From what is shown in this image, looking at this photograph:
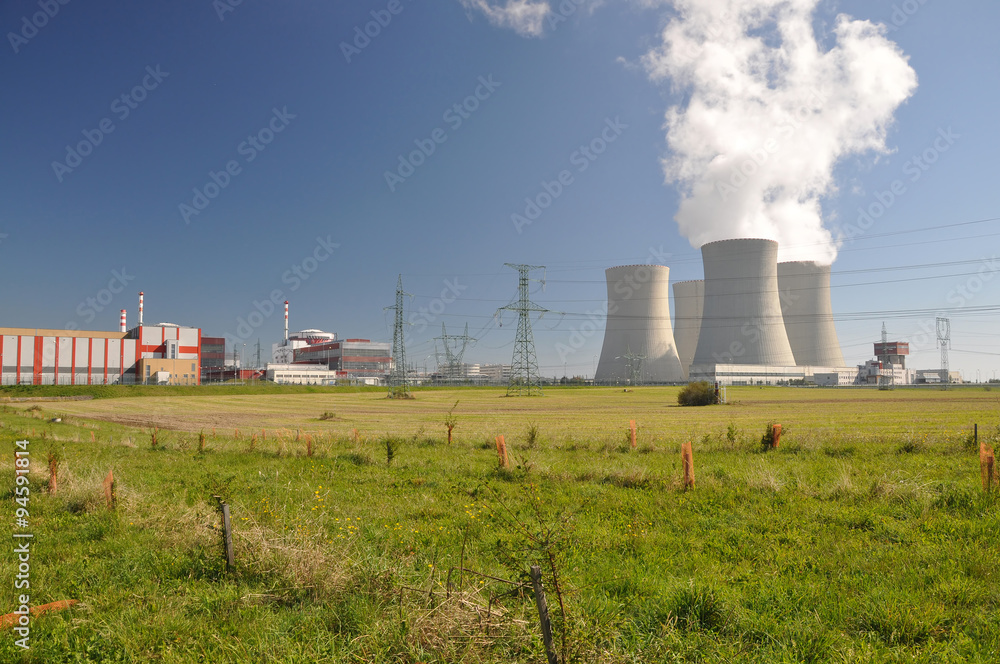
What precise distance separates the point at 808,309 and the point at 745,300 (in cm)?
1957

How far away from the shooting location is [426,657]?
141 inches

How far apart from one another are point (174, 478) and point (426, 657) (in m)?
9.20

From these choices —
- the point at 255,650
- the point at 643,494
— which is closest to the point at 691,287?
the point at 643,494

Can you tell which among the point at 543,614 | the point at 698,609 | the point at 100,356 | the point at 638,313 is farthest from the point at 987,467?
the point at 100,356

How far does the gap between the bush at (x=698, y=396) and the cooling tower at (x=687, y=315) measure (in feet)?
180

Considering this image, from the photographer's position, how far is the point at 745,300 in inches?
2378

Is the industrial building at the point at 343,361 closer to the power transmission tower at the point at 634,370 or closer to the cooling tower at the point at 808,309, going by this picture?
the power transmission tower at the point at 634,370

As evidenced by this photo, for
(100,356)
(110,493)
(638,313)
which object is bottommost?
(110,493)

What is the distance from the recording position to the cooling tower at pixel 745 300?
194ft

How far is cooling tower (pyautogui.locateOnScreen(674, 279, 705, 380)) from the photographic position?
314 ft

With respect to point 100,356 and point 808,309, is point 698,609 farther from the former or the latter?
point 100,356

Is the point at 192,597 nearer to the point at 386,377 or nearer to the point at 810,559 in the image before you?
the point at 810,559

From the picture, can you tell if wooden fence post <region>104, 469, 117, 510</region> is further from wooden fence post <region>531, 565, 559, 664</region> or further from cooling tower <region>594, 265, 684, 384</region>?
cooling tower <region>594, 265, 684, 384</region>

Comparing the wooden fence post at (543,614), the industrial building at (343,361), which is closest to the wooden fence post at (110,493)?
the wooden fence post at (543,614)
